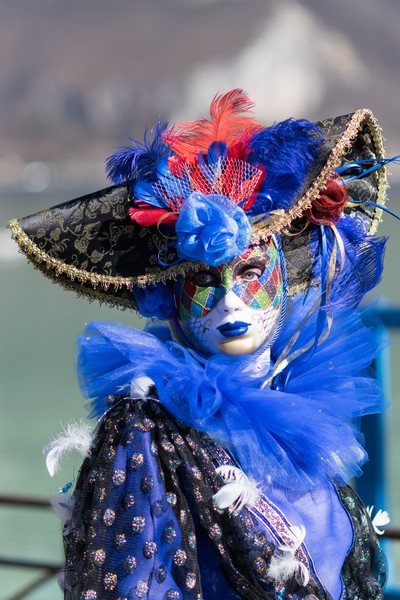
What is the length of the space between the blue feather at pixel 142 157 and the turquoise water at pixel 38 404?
517 mm

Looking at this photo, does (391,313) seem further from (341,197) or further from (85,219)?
(85,219)

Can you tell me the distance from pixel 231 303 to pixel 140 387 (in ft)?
0.70

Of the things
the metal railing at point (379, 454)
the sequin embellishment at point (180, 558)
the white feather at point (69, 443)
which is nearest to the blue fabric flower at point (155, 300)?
the white feather at point (69, 443)

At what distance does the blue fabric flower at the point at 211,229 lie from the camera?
154 cm

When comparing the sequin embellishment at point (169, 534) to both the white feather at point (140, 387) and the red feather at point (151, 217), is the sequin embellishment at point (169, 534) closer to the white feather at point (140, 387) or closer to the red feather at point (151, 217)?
the white feather at point (140, 387)

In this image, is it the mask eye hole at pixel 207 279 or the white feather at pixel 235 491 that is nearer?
the white feather at pixel 235 491

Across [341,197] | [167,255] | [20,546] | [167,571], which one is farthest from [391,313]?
[20,546]

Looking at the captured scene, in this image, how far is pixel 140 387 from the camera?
61.2 inches

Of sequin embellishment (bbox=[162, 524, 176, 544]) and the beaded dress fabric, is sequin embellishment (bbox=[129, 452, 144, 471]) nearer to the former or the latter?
the beaded dress fabric

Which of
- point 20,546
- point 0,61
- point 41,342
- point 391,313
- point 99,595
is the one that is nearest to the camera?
point 99,595

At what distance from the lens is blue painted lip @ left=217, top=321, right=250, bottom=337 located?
5.29 ft

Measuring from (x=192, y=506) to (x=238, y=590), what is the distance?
157mm

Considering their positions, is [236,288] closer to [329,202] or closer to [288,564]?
[329,202]

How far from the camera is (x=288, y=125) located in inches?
65.7
